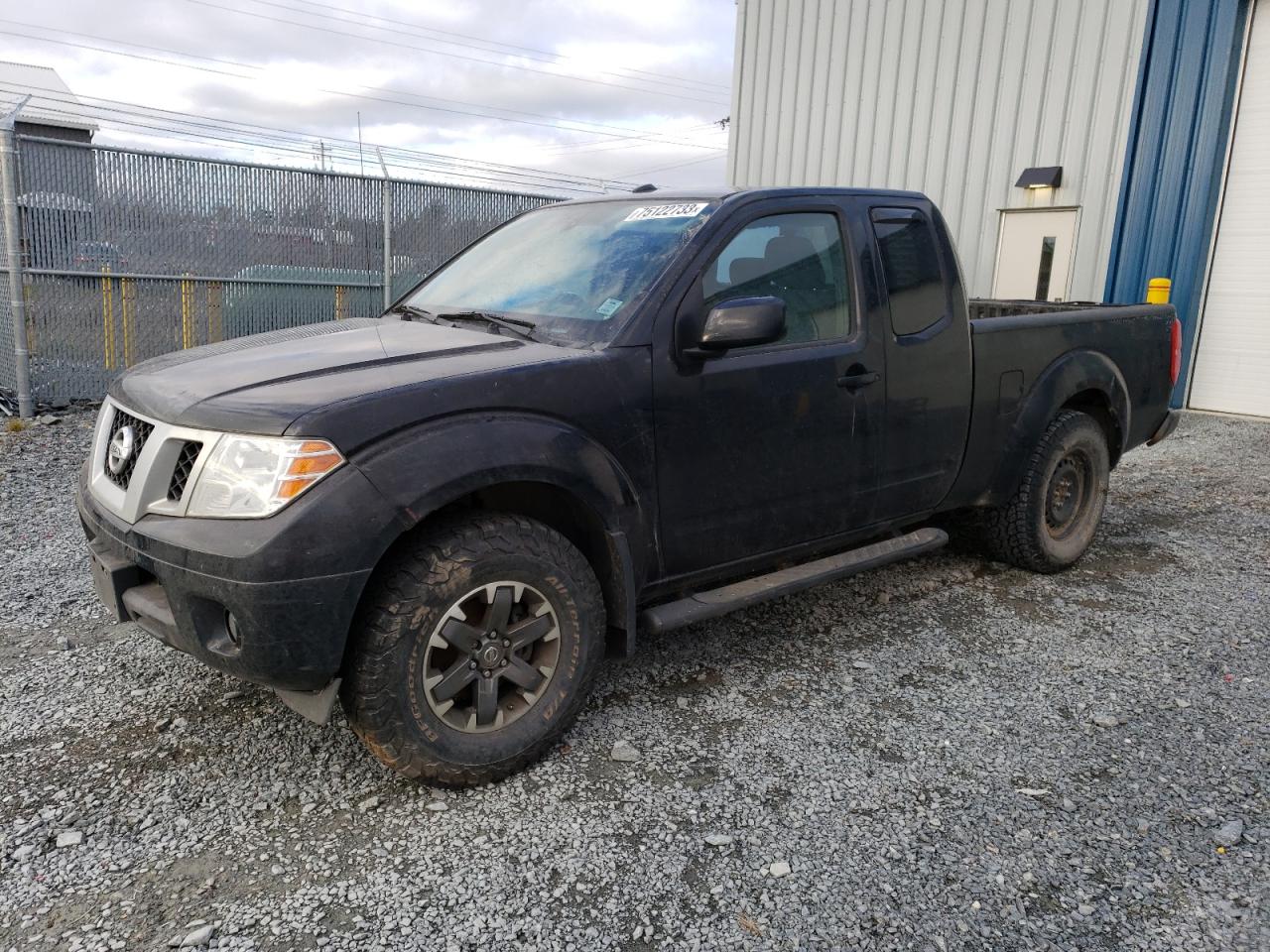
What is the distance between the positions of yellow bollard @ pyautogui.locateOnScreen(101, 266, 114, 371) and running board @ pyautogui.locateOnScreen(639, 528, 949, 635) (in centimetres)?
730

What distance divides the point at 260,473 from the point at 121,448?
0.71 meters

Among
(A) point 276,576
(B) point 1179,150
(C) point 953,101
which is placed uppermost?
(C) point 953,101

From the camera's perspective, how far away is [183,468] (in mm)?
2639

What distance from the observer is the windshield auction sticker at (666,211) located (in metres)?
3.49

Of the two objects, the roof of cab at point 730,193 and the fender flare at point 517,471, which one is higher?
the roof of cab at point 730,193

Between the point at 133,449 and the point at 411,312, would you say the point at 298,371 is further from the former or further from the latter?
the point at 411,312

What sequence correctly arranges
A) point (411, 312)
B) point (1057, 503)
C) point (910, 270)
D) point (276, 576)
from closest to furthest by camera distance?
1. point (276, 576)
2. point (411, 312)
3. point (910, 270)
4. point (1057, 503)

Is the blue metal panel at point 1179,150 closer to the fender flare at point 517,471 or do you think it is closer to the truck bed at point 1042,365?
the truck bed at point 1042,365

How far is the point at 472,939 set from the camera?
225 centimetres

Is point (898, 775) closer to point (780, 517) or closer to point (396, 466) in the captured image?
point (780, 517)

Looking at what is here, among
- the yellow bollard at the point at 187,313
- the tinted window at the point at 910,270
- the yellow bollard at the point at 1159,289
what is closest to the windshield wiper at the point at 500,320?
the tinted window at the point at 910,270

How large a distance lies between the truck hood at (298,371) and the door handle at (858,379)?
1189 millimetres

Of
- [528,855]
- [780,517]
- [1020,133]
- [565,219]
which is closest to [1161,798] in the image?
[780,517]

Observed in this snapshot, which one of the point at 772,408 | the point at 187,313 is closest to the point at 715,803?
the point at 772,408
